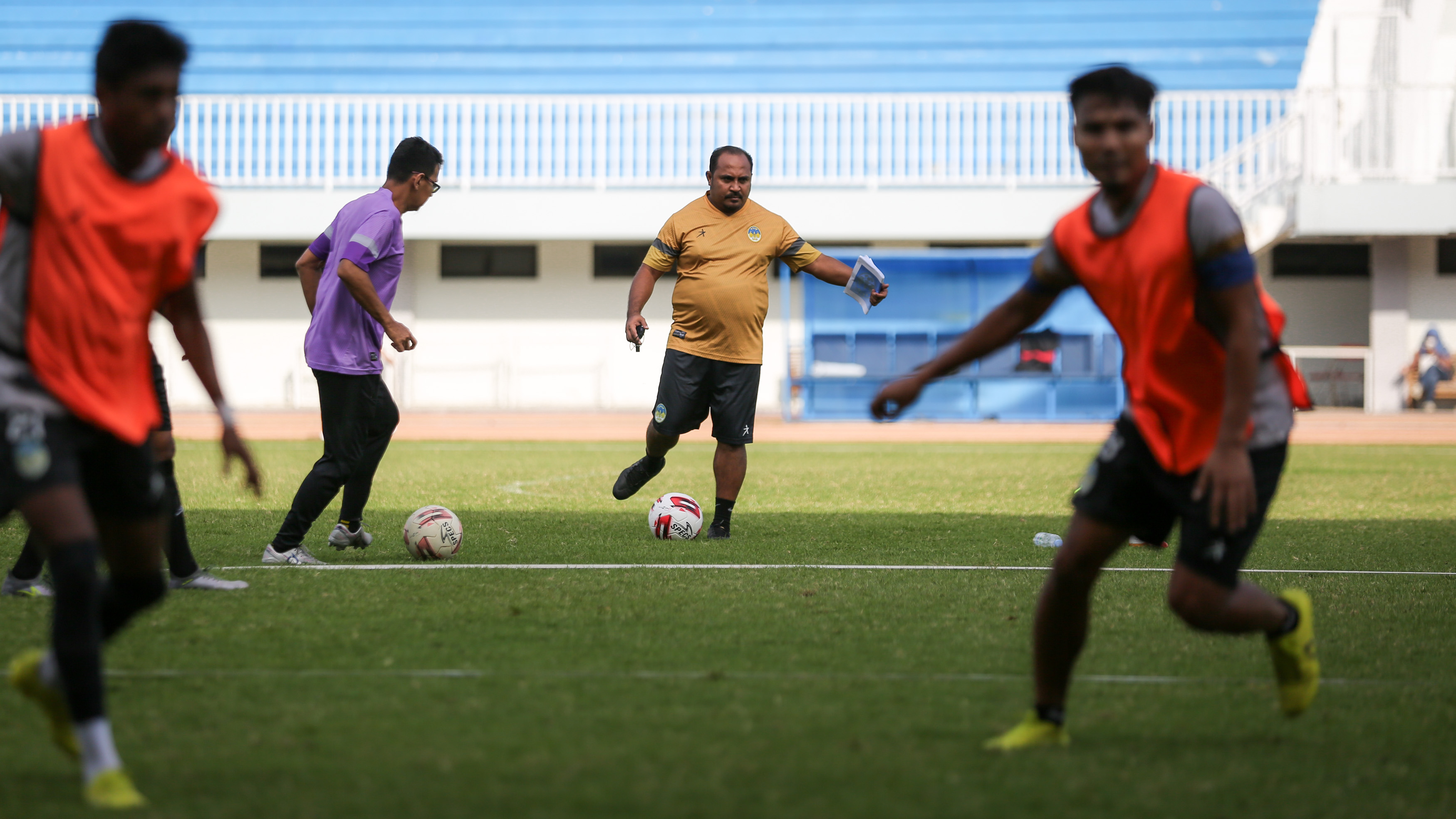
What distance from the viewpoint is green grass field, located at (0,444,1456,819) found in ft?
9.55

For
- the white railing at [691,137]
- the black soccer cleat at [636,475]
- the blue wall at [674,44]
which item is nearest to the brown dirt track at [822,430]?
the white railing at [691,137]

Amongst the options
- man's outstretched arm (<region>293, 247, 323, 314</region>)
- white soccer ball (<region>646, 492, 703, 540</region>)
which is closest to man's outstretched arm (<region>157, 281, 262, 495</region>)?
man's outstretched arm (<region>293, 247, 323, 314</region>)

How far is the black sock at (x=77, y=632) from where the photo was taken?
9.05ft

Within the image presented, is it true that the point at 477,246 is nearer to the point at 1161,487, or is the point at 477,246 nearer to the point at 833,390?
the point at 833,390

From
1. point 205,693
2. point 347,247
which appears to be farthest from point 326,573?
point 205,693

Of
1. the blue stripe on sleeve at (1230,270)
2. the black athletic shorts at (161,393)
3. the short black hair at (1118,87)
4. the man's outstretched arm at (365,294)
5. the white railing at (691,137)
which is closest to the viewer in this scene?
the blue stripe on sleeve at (1230,270)

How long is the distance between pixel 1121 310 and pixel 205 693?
2.59m

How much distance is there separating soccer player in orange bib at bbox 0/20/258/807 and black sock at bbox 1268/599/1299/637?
8.59 ft

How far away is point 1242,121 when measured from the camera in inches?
899

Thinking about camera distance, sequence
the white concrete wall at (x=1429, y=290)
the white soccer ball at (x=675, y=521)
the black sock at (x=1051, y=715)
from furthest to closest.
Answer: the white concrete wall at (x=1429, y=290)
the white soccer ball at (x=675, y=521)
the black sock at (x=1051, y=715)

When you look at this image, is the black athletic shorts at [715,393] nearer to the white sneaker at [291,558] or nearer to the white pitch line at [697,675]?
the white sneaker at [291,558]

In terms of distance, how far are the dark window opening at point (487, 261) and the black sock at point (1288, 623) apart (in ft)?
76.7

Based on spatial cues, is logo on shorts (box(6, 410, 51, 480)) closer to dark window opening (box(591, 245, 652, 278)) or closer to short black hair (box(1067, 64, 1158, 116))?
short black hair (box(1067, 64, 1158, 116))

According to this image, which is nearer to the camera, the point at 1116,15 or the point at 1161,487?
the point at 1161,487
